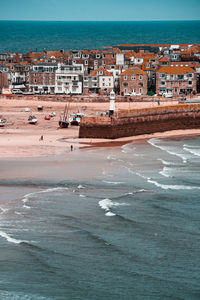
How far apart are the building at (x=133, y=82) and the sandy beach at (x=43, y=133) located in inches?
465

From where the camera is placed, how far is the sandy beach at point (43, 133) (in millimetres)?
41094

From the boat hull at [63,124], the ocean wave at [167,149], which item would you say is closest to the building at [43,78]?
the boat hull at [63,124]

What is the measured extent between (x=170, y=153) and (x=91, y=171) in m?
8.79

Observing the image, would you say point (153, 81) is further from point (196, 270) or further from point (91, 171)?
point (196, 270)

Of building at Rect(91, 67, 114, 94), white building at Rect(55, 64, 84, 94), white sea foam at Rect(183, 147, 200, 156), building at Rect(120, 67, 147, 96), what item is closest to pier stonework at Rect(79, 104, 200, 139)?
white sea foam at Rect(183, 147, 200, 156)

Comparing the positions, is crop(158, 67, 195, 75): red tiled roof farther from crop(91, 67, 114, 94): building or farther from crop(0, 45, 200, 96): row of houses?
crop(91, 67, 114, 94): building

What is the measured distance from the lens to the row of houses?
8669 centimetres

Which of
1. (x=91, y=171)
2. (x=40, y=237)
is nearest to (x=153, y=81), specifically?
(x=91, y=171)

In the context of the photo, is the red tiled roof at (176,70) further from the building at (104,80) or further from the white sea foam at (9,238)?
the white sea foam at (9,238)

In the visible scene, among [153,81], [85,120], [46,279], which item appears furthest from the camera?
[153,81]

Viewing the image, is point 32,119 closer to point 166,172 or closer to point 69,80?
point 166,172

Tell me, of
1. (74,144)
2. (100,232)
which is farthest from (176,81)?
(100,232)

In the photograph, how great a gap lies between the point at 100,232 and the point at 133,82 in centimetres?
6803

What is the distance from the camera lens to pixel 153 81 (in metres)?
93.1
